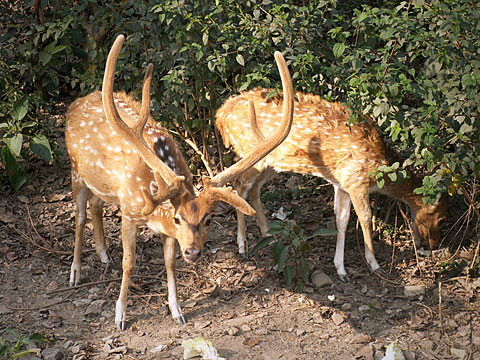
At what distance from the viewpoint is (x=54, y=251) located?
299 inches

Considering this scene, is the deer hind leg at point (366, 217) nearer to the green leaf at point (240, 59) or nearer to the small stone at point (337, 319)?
the small stone at point (337, 319)

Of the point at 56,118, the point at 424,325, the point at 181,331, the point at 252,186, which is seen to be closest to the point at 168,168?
the point at 181,331

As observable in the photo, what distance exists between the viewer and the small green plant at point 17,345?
19.1ft

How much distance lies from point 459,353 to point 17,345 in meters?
3.60

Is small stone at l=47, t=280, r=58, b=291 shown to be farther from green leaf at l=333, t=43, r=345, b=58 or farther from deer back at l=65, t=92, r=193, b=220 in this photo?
green leaf at l=333, t=43, r=345, b=58

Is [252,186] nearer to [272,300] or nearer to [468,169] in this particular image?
[272,300]

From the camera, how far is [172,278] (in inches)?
265

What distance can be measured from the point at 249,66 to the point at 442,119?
233cm

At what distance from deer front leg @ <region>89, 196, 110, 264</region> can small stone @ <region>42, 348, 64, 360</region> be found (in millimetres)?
1498

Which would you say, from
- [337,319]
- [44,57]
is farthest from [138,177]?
[44,57]

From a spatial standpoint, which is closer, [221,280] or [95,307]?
[95,307]

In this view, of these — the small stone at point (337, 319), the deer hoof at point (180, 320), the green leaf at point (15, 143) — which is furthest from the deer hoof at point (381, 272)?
the green leaf at point (15, 143)

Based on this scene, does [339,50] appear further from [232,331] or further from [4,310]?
[4,310]

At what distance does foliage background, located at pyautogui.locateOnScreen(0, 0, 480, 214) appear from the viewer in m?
6.30
